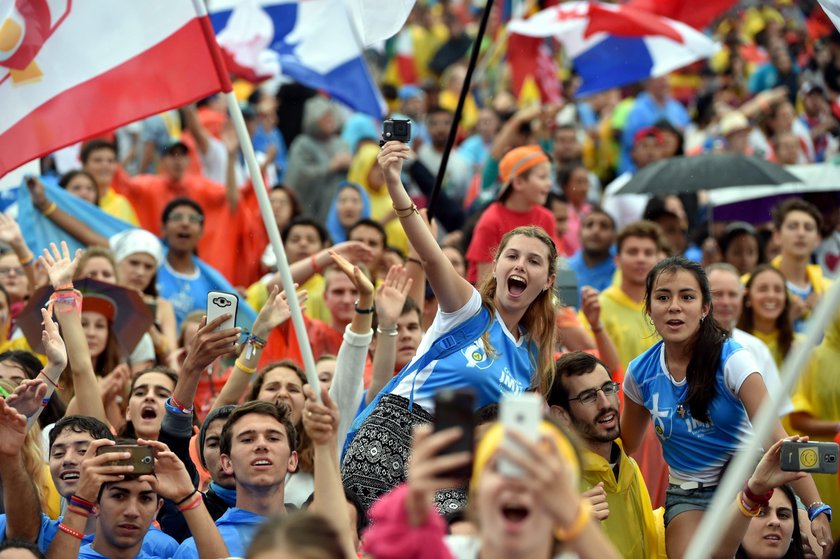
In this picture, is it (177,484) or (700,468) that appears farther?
(700,468)

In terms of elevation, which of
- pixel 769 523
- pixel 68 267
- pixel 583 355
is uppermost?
pixel 68 267

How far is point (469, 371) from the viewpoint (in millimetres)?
5465

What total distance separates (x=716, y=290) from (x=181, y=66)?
382 cm

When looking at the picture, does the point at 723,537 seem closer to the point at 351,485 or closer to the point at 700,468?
the point at 700,468

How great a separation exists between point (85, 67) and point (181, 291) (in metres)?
3.73

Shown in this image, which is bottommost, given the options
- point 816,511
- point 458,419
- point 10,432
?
point 458,419

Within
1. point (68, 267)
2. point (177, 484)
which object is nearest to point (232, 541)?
point (177, 484)

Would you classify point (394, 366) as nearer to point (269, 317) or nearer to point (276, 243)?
point (269, 317)

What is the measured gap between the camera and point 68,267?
6.30 meters

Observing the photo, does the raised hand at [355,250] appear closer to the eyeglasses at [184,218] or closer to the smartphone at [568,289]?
the smartphone at [568,289]

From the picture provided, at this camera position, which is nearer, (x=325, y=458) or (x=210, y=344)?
(x=325, y=458)

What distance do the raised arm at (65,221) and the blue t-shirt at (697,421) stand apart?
15.7 feet

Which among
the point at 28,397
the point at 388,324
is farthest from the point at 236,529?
the point at 388,324

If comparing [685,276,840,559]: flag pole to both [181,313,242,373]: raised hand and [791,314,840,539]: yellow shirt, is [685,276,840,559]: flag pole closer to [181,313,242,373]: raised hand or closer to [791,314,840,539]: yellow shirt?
[181,313,242,373]: raised hand
